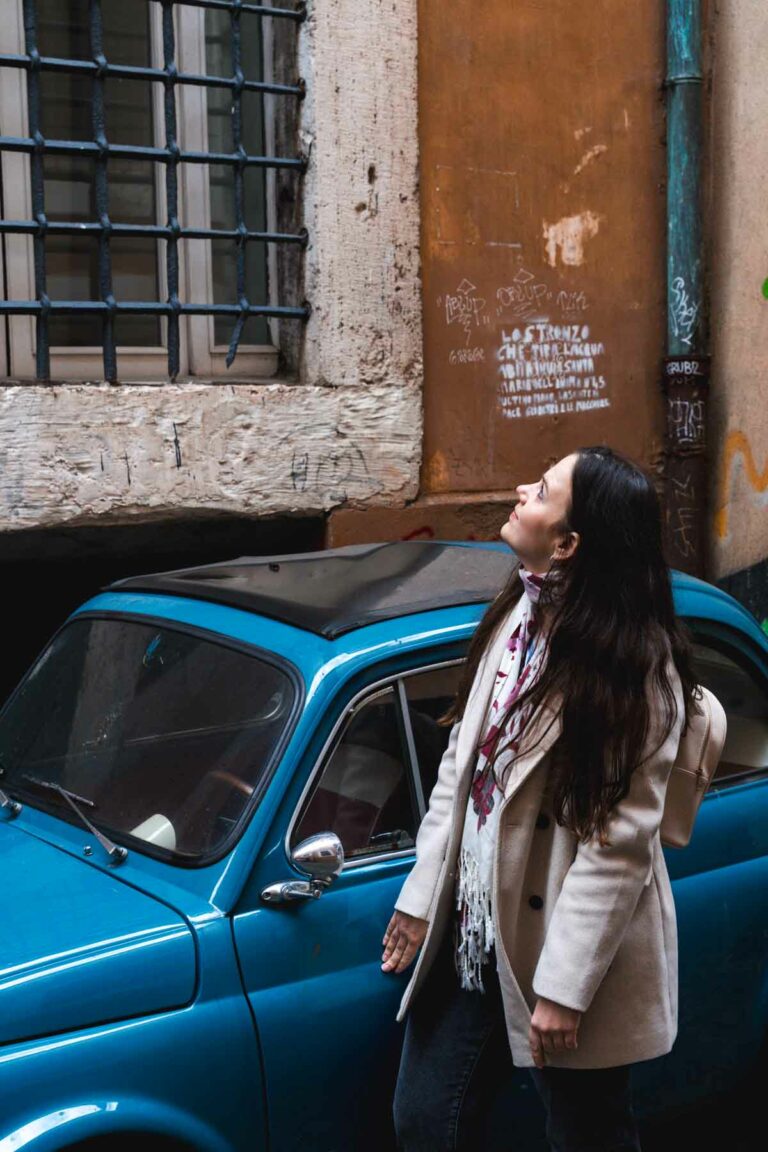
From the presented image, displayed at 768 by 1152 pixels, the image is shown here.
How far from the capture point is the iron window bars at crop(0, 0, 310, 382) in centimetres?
476

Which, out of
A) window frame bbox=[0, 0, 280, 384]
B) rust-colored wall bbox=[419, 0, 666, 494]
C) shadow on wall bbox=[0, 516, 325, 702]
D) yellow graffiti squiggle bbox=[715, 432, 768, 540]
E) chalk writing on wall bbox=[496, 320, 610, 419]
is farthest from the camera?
yellow graffiti squiggle bbox=[715, 432, 768, 540]

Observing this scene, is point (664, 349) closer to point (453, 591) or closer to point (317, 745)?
point (453, 591)

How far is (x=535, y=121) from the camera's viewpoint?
582 centimetres

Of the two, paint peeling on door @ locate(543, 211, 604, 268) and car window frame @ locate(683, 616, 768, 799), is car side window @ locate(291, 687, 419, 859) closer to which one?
car window frame @ locate(683, 616, 768, 799)

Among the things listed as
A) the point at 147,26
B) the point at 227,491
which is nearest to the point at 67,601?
the point at 227,491

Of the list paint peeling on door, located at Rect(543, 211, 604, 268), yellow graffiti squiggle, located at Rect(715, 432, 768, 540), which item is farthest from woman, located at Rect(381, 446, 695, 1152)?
yellow graffiti squiggle, located at Rect(715, 432, 768, 540)

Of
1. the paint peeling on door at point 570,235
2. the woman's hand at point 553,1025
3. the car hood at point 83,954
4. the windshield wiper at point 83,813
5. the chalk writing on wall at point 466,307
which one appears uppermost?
the paint peeling on door at point 570,235

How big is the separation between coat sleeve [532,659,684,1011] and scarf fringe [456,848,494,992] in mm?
142

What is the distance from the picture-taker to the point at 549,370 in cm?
594

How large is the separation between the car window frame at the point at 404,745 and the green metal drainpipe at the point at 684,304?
12.1ft

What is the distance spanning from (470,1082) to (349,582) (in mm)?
1142

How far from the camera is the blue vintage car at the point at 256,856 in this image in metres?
2.22

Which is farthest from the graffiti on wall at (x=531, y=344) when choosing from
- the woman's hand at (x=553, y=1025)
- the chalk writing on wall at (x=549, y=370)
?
the woman's hand at (x=553, y=1025)

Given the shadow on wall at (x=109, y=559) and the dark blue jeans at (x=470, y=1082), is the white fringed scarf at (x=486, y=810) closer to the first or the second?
the dark blue jeans at (x=470, y=1082)
